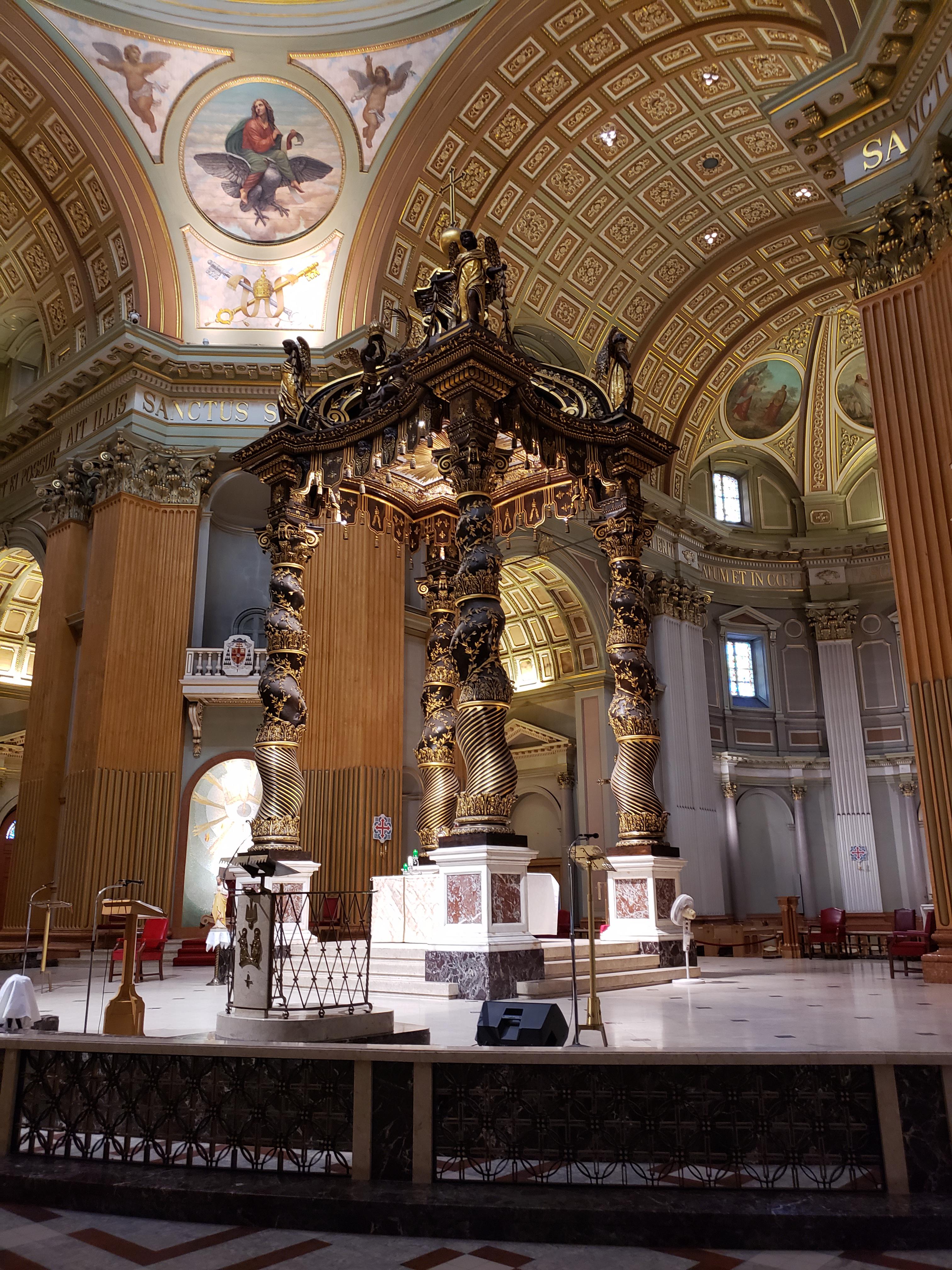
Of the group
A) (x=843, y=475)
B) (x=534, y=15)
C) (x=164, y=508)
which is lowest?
(x=164, y=508)

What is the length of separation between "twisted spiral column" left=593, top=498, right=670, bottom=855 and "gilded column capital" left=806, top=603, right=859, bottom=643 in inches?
628

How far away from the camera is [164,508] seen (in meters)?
16.9

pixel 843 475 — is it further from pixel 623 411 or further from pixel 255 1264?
pixel 255 1264

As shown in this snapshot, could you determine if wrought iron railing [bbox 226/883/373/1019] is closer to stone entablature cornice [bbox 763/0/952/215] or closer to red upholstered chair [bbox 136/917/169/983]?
red upholstered chair [bbox 136/917/169/983]

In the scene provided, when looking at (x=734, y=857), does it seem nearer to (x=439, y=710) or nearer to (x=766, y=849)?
(x=766, y=849)

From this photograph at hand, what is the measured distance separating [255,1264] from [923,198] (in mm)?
10858

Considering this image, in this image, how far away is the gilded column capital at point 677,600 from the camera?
2245 cm

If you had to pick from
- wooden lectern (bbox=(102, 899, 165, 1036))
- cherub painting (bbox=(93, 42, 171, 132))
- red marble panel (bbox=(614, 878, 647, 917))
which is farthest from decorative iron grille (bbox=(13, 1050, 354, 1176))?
cherub painting (bbox=(93, 42, 171, 132))

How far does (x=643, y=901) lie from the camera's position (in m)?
10.8

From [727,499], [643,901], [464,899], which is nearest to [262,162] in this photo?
[727,499]

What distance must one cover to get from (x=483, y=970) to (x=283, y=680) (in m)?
3.98

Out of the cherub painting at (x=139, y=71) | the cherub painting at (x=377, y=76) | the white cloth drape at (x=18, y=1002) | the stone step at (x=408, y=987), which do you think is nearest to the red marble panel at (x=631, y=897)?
the stone step at (x=408, y=987)

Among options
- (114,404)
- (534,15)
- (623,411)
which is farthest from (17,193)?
(623,411)

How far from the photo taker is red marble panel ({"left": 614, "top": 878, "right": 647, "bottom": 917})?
10.8 metres
